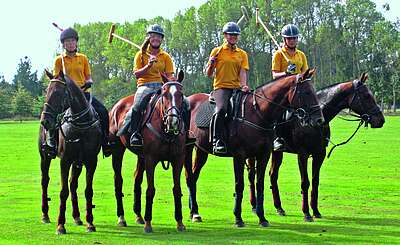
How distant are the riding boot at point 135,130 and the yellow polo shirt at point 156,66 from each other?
0.88 m

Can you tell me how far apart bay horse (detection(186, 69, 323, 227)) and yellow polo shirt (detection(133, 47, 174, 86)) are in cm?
168

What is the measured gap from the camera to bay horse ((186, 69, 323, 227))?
14.9 meters

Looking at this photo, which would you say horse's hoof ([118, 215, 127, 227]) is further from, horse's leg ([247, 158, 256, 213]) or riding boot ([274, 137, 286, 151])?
riding boot ([274, 137, 286, 151])

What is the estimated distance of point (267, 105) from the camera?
50.2ft

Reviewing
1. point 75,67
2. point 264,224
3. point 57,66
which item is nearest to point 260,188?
point 264,224

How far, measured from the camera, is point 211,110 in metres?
16.3

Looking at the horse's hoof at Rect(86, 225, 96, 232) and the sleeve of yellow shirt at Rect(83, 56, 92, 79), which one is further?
the sleeve of yellow shirt at Rect(83, 56, 92, 79)

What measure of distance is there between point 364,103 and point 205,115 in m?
3.41

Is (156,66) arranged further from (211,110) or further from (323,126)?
(323,126)

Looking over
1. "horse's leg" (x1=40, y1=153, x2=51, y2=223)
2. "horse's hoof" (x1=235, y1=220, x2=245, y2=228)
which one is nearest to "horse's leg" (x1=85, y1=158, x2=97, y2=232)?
Answer: "horse's leg" (x1=40, y1=153, x2=51, y2=223)

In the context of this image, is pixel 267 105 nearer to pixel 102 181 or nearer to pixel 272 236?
pixel 272 236

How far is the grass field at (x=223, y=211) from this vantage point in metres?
13.7

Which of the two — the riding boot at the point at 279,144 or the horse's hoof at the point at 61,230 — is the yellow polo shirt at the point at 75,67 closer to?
the horse's hoof at the point at 61,230

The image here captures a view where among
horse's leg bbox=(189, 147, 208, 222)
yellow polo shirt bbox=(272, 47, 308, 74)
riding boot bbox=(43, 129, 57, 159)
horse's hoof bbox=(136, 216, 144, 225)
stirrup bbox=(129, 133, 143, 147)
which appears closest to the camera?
stirrup bbox=(129, 133, 143, 147)
